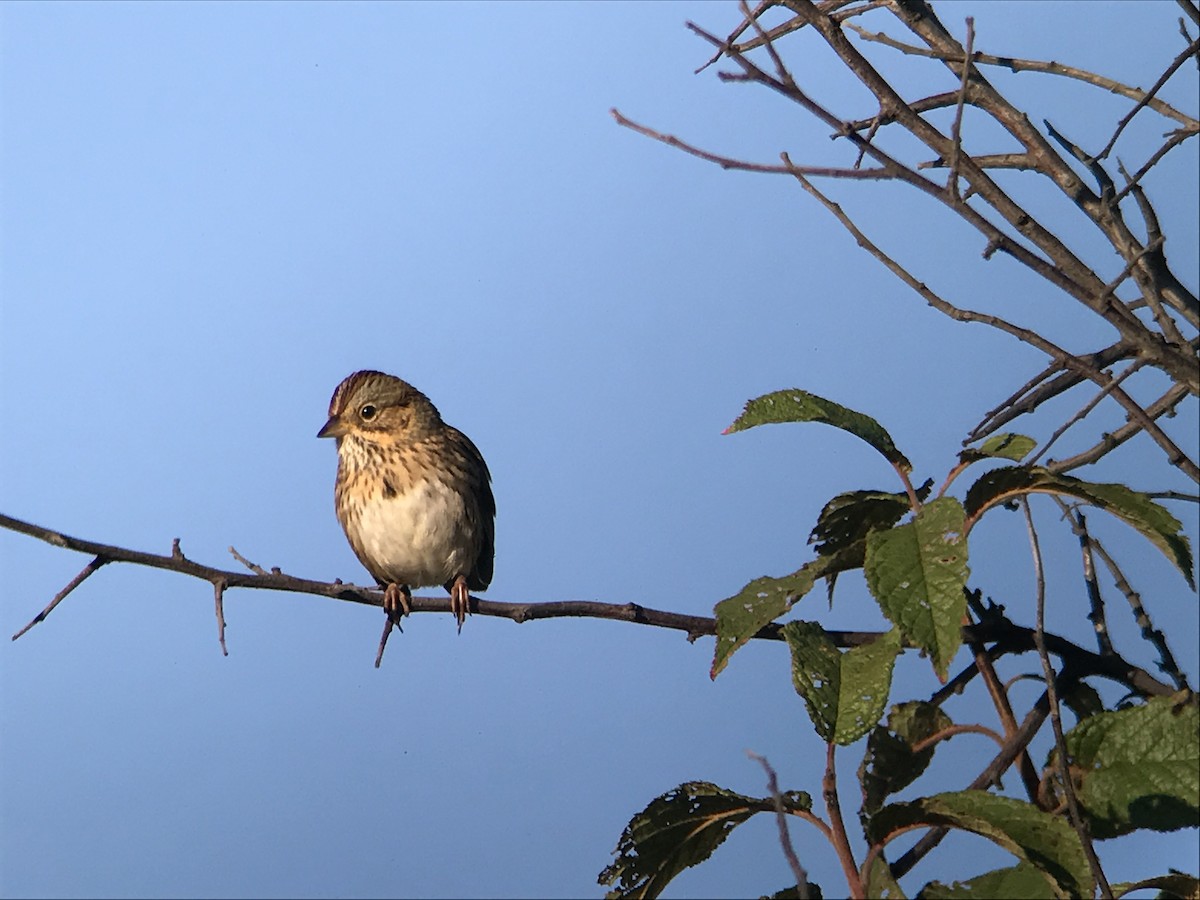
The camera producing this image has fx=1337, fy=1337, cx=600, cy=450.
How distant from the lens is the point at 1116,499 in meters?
1.83

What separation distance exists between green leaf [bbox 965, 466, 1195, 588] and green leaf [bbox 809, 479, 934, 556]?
0.46ft

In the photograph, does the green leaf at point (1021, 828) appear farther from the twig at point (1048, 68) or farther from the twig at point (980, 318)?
the twig at point (1048, 68)

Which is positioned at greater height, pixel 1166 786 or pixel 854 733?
pixel 854 733

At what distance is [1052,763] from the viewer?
1.79 metres

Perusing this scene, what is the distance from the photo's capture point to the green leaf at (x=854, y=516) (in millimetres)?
1992

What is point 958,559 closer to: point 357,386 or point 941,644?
point 941,644

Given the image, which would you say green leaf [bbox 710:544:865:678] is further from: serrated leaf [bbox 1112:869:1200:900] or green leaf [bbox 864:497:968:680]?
serrated leaf [bbox 1112:869:1200:900]

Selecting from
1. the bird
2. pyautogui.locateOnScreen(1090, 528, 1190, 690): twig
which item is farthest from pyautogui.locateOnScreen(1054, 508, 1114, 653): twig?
the bird

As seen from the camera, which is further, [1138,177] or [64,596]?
[1138,177]

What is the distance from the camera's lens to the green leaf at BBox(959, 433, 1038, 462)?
1.98m

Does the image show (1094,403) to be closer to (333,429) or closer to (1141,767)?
(1141,767)

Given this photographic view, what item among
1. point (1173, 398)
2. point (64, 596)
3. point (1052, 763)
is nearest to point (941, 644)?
point (1052, 763)

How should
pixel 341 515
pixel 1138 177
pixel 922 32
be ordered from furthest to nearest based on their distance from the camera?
pixel 341 515 → pixel 922 32 → pixel 1138 177

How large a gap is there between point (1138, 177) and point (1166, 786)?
1.17 m
